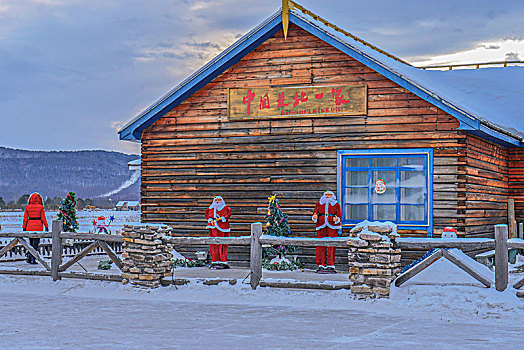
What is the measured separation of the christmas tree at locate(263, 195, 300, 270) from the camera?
53.9 ft

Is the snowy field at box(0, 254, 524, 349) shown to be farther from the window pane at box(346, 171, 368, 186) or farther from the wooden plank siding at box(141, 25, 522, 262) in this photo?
the window pane at box(346, 171, 368, 186)

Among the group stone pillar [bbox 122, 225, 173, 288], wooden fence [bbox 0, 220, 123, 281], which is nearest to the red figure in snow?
wooden fence [bbox 0, 220, 123, 281]

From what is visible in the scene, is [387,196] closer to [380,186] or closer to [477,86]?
[380,186]

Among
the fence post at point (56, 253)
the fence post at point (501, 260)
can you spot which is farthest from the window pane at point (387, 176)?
the fence post at point (56, 253)

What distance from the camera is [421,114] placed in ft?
52.7

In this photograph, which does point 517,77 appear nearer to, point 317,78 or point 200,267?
point 317,78

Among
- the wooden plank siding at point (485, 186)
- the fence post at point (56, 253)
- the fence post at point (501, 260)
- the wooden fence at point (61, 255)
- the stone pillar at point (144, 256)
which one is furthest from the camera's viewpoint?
the wooden plank siding at point (485, 186)

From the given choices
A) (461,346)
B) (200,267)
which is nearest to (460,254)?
(461,346)

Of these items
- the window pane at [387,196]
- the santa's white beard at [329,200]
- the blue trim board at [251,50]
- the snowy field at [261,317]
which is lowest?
the snowy field at [261,317]

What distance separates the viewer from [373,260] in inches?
476

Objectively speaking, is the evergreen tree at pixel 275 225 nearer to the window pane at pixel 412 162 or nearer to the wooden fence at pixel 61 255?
the window pane at pixel 412 162

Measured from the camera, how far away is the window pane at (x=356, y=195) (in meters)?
16.6

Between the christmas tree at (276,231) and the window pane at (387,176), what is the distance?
242cm

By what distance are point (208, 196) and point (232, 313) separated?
7118mm
